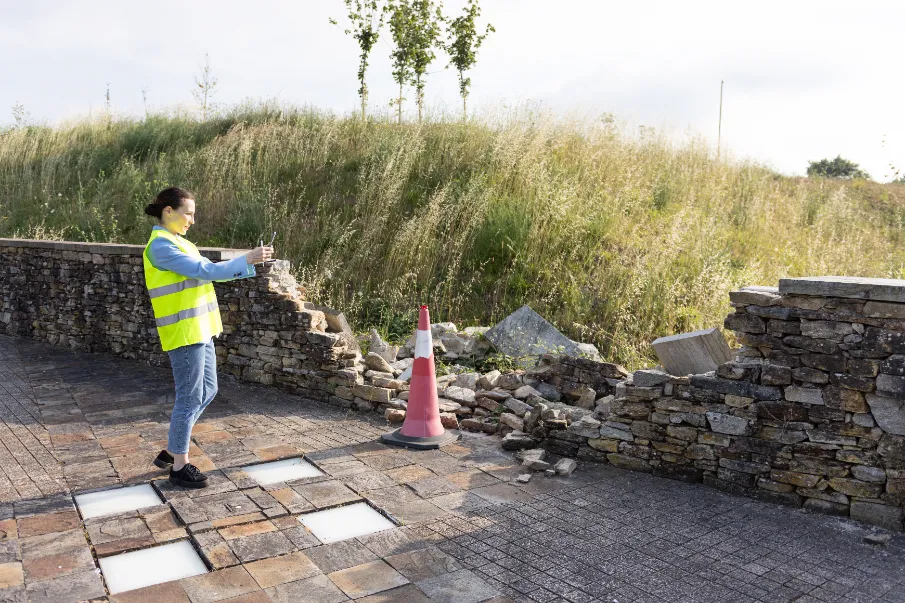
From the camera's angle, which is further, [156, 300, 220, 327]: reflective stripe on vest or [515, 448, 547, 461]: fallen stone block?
[515, 448, 547, 461]: fallen stone block

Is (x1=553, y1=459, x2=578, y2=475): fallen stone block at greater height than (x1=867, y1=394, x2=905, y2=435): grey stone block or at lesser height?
lesser

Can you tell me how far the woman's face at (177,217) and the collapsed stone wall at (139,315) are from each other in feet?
6.58

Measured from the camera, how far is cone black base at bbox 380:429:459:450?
5633 mm

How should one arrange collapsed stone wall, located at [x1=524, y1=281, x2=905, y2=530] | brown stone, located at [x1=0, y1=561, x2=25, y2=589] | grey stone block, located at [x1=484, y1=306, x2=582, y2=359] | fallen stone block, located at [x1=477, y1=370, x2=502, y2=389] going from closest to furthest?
brown stone, located at [x1=0, y1=561, x2=25, y2=589]
collapsed stone wall, located at [x1=524, y1=281, x2=905, y2=530]
fallen stone block, located at [x1=477, y1=370, x2=502, y2=389]
grey stone block, located at [x1=484, y1=306, x2=582, y2=359]

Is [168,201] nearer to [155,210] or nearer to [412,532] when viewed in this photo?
[155,210]

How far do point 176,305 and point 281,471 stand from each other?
53.6 inches

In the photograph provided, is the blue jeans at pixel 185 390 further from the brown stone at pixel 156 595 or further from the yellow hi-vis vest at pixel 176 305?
the brown stone at pixel 156 595

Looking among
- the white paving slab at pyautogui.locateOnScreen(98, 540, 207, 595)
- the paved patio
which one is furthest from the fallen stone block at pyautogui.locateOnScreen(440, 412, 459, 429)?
the white paving slab at pyautogui.locateOnScreen(98, 540, 207, 595)

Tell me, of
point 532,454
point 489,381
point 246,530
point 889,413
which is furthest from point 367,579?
point 489,381

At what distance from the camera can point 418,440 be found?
571cm

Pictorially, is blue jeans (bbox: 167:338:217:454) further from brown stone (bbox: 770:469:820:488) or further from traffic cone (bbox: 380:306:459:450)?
brown stone (bbox: 770:469:820:488)

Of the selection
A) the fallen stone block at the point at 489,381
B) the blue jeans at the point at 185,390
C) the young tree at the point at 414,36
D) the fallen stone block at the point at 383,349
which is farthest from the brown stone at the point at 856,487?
the young tree at the point at 414,36

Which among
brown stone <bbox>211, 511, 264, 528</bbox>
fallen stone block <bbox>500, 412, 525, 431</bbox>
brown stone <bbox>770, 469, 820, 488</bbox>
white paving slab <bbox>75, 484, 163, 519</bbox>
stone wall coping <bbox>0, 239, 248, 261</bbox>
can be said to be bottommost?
white paving slab <bbox>75, 484, 163, 519</bbox>

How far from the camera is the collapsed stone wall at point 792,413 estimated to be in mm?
4297
